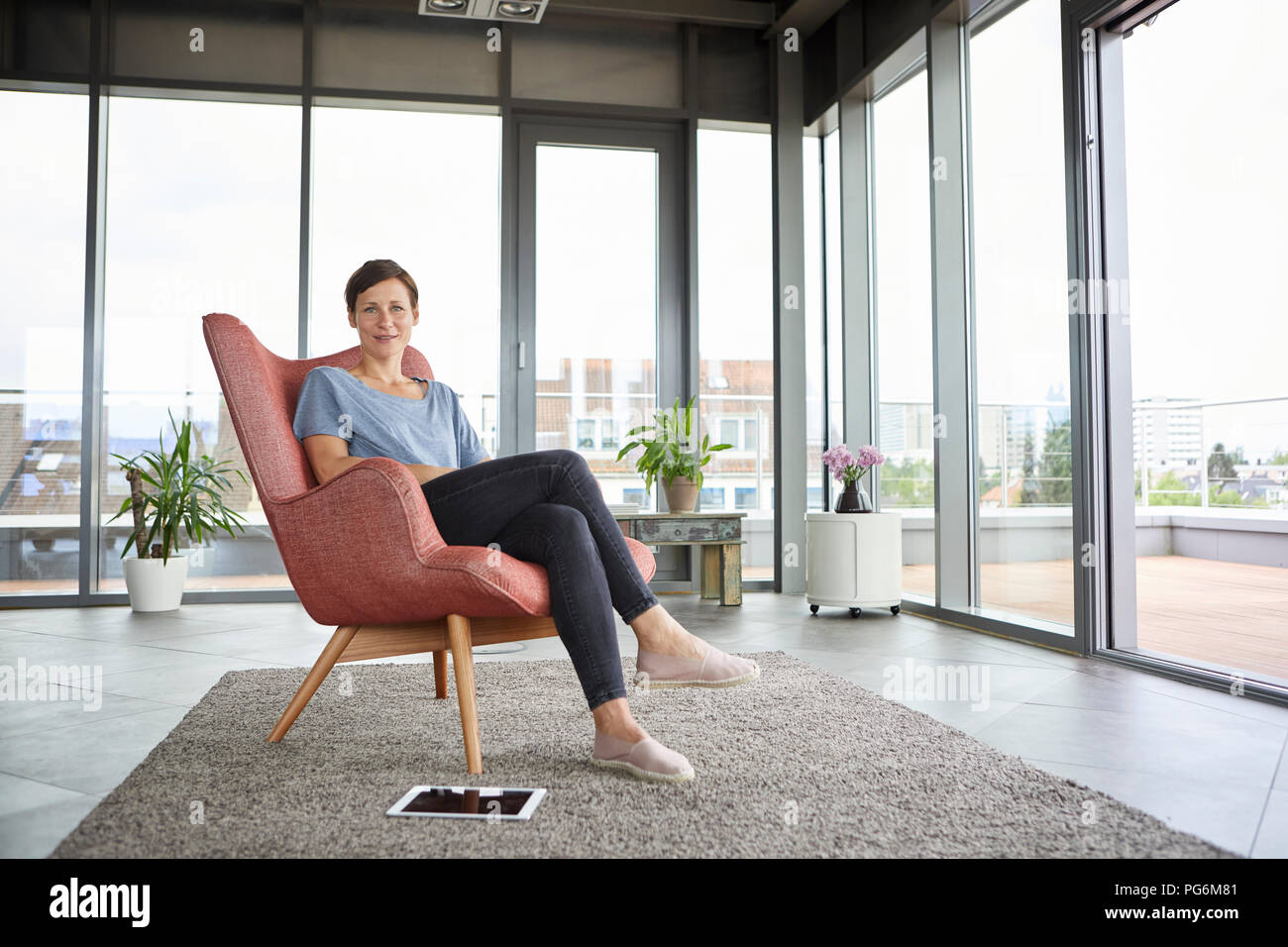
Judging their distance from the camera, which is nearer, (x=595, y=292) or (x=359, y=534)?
(x=359, y=534)

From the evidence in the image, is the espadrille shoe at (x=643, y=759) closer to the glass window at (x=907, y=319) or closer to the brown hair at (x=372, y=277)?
the brown hair at (x=372, y=277)

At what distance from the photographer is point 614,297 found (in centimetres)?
501

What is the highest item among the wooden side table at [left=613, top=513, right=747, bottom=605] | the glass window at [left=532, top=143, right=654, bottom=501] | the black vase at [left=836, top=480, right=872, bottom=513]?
the glass window at [left=532, top=143, right=654, bottom=501]

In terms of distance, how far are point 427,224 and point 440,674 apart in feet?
10.3

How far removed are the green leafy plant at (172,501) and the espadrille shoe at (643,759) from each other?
3300 mm

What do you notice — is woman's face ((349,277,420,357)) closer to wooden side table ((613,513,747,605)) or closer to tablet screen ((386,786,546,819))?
tablet screen ((386,786,546,819))

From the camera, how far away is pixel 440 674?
2367mm

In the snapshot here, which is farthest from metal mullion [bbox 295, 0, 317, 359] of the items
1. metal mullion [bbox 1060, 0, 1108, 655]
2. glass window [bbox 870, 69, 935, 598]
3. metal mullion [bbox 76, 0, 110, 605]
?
metal mullion [bbox 1060, 0, 1108, 655]

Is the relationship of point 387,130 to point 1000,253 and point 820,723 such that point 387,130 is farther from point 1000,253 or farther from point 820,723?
point 820,723

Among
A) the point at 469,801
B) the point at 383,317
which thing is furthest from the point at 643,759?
the point at 383,317

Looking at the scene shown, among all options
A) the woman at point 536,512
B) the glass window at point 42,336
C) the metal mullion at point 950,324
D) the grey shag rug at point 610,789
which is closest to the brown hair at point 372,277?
the woman at point 536,512

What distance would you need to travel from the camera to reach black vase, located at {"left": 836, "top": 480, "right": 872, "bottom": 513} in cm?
412

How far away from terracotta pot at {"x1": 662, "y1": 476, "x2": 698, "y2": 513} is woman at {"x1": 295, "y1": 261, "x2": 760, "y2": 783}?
7.81 ft

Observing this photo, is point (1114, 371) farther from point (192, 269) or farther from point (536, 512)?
point (192, 269)
